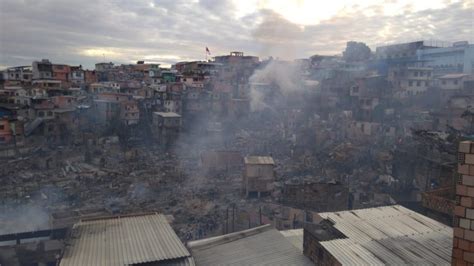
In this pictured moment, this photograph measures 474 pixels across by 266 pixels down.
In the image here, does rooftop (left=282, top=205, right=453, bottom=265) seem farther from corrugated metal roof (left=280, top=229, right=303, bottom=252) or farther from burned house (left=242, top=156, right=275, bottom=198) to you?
burned house (left=242, top=156, right=275, bottom=198)

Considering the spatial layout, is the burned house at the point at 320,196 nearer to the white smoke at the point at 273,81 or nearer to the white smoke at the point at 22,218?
the white smoke at the point at 22,218

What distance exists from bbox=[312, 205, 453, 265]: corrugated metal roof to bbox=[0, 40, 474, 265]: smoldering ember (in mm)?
59

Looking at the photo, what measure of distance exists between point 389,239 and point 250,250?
3.87 metres

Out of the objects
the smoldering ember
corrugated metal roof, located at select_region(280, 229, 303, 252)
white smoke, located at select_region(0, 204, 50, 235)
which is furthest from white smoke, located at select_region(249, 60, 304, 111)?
corrugated metal roof, located at select_region(280, 229, 303, 252)

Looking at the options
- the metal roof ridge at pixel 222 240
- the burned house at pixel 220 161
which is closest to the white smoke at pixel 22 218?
the metal roof ridge at pixel 222 240

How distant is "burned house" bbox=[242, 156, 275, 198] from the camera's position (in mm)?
22844

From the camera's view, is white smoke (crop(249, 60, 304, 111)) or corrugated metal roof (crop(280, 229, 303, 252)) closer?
corrugated metal roof (crop(280, 229, 303, 252))

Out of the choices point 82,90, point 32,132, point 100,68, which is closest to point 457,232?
point 32,132

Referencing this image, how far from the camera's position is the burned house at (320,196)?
19.5m

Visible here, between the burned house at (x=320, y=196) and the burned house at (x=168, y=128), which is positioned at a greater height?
the burned house at (x=168, y=128)

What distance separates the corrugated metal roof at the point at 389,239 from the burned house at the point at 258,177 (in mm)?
10453

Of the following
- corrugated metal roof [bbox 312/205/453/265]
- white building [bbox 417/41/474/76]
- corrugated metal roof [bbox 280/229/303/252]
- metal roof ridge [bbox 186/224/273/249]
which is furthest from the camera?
white building [bbox 417/41/474/76]

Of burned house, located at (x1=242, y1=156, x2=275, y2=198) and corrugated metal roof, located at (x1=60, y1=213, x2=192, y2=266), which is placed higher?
corrugated metal roof, located at (x1=60, y1=213, x2=192, y2=266)

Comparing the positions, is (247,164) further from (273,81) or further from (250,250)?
(273,81)
